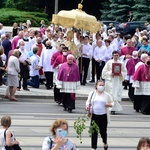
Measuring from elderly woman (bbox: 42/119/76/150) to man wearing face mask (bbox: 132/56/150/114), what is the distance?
44.4 feet

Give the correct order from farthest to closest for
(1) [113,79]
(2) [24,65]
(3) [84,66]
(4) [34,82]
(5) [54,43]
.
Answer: (3) [84,66] < (5) [54,43] < (4) [34,82] < (2) [24,65] < (1) [113,79]

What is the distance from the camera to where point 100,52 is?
1248 inches

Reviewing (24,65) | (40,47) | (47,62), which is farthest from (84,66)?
(24,65)

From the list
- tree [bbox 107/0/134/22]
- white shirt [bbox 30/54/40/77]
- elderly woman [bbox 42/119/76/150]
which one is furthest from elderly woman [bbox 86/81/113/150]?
tree [bbox 107/0/134/22]

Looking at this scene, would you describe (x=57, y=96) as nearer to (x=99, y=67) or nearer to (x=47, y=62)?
(x=47, y=62)

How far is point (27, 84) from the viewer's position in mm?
30062

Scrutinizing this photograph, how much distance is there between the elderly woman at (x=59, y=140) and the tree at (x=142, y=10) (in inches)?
1934

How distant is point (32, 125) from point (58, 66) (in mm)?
4988

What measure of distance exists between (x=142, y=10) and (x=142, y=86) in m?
36.3

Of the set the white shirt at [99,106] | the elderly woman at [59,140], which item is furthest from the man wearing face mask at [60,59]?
the elderly woman at [59,140]

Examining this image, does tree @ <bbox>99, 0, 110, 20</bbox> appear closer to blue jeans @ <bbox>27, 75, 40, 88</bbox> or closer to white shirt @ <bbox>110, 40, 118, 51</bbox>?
white shirt @ <bbox>110, 40, 118, 51</bbox>

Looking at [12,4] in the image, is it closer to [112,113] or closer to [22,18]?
[22,18]

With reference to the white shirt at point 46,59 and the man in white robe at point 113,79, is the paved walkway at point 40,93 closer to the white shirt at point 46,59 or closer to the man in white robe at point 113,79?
the white shirt at point 46,59

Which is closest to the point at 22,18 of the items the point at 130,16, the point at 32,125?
the point at 130,16
